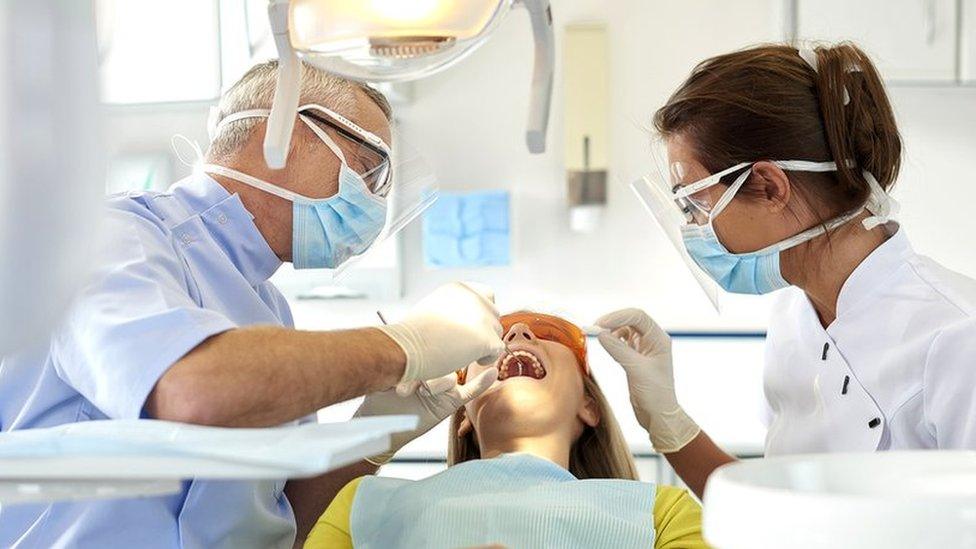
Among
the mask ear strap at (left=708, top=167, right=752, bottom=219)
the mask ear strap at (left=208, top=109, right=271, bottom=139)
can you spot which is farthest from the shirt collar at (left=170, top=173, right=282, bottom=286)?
the mask ear strap at (left=708, top=167, right=752, bottom=219)

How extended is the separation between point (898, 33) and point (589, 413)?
2083 millimetres

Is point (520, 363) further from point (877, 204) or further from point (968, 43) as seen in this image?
point (968, 43)

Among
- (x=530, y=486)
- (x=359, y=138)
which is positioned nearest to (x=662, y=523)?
(x=530, y=486)

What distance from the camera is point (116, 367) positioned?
1.32m

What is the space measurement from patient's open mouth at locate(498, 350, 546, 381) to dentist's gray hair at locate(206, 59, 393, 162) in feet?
1.73

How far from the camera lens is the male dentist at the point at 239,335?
133 cm

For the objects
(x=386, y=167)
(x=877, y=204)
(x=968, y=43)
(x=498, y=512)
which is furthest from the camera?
(x=968, y=43)

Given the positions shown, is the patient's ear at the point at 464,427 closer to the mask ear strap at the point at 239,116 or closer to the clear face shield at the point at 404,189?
the clear face shield at the point at 404,189

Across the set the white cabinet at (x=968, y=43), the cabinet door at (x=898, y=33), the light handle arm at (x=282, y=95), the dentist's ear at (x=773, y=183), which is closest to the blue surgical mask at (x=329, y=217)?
the light handle arm at (x=282, y=95)

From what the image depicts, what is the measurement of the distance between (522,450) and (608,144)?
2076 millimetres

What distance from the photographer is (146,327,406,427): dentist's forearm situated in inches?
50.8

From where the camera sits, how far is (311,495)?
6.51ft

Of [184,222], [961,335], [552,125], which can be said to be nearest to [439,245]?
[552,125]

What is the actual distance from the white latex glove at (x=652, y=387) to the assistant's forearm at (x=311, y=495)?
53cm
